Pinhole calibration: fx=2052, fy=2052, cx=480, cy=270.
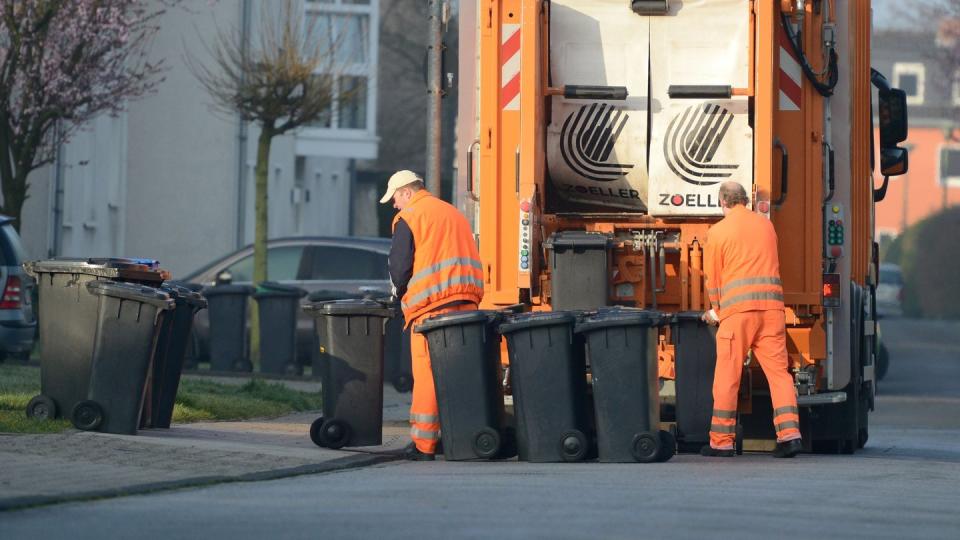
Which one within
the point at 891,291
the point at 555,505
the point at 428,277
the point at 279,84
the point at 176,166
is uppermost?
the point at 279,84

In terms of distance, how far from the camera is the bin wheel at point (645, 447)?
10.5 metres

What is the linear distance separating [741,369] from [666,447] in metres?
0.86

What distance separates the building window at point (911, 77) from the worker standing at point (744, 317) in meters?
78.3

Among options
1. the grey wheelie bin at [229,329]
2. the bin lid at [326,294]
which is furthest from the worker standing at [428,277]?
the grey wheelie bin at [229,329]

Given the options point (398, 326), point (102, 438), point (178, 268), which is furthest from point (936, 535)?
point (178, 268)

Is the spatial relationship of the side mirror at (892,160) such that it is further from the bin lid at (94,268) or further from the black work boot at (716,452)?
the bin lid at (94,268)

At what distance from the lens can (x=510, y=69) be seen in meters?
11.7

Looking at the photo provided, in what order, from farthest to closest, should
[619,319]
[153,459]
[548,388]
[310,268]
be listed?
[310,268]
[548,388]
[619,319]
[153,459]

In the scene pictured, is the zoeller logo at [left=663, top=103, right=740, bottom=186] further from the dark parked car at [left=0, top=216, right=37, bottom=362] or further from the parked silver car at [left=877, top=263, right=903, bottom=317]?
the parked silver car at [left=877, top=263, right=903, bottom=317]

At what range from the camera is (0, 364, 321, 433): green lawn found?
11.2m

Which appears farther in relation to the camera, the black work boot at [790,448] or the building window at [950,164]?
the building window at [950,164]

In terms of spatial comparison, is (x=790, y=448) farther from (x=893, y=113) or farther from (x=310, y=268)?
(x=310, y=268)

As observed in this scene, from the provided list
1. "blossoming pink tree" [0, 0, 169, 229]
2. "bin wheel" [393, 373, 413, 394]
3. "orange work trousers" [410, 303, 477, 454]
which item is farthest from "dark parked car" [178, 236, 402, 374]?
"orange work trousers" [410, 303, 477, 454]

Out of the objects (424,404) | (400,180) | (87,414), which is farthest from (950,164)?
(87,414)
